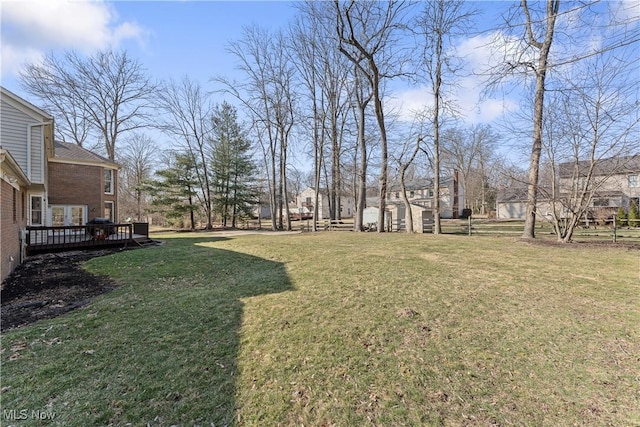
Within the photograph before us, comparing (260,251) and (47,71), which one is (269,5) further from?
(47,71)

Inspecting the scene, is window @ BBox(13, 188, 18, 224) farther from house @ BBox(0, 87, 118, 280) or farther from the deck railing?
the deck railing

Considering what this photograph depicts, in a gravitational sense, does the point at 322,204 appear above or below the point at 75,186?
above

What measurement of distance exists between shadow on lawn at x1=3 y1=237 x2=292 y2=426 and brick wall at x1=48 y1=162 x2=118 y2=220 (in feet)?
50.9

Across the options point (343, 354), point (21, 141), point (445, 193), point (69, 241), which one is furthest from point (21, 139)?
point (445, 193)

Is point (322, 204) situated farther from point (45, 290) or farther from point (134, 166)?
point (45, 290)

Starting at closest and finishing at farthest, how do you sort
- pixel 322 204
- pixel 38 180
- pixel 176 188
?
pixel 38 180
pixel 176 188
pixel 322 204

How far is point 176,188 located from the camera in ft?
87.7

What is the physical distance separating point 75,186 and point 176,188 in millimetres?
9530

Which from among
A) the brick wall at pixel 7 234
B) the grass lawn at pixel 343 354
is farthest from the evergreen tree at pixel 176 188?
the grass lawn at pixel 343 354

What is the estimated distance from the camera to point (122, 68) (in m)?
26.2

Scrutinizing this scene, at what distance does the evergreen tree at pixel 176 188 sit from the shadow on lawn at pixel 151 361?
22356 mm

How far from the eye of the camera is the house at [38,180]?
7.21m

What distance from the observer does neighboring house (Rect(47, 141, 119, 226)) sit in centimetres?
1667

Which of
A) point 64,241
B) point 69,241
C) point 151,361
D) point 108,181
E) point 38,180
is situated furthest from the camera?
point 108,181
